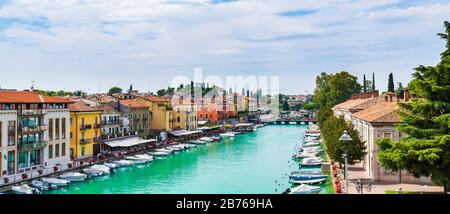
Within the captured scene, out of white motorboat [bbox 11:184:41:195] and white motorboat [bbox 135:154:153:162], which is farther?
white motorboat [bbox 135:154:153:162]

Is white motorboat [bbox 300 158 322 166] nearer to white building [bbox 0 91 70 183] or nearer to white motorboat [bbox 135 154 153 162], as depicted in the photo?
white motorboat [bbox 135 154 153 162]

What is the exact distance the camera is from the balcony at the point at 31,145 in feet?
89.5

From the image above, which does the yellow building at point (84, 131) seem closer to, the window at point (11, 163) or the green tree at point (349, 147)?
the window at point (11, 163)

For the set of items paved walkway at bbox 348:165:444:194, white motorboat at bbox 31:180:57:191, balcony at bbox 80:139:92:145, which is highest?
balcony at bbox 80:139:92:145

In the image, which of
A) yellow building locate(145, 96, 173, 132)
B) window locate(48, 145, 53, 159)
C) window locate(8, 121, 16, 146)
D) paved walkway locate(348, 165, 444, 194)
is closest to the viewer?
paved walkway locate(348, 165, 444, 194)

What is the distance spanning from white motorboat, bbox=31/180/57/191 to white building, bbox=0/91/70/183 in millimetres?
1371

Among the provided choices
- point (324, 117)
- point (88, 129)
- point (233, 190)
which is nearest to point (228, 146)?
point (324, 117)

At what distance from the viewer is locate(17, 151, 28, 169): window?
27297 millimetres

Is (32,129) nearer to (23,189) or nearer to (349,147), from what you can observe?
(23,189)

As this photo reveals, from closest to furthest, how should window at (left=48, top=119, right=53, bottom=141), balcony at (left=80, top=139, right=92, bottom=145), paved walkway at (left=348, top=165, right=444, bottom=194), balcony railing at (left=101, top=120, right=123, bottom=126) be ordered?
paved walkway at (left=348, top=165, right=444, bottom=194) → window at (left=48, top=119, right=53, bottom=141) → balcony at (left=80, top=139, right=92, bottom=145) → balcony railing at (left=101, top=120, right=123, bottom=126)

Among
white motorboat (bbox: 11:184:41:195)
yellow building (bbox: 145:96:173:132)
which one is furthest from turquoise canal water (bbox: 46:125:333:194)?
yellow building (bbox: 145:96:173:132)
